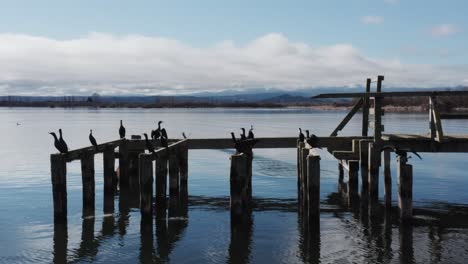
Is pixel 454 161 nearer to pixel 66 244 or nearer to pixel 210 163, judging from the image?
pixel 210 163


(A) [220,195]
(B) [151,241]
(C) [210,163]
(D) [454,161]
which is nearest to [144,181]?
(B) [151,241]

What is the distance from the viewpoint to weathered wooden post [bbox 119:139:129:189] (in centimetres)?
2266

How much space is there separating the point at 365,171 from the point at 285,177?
28.8ft

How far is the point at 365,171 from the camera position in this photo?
20.1 meters

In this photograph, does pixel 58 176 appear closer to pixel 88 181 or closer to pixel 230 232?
pixel 88 181

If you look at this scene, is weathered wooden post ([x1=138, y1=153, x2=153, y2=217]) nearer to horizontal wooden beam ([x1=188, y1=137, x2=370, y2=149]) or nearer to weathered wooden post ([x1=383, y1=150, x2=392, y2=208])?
horizontal wooden beam ([x1=188, y1=137, x2=370, y2=149])

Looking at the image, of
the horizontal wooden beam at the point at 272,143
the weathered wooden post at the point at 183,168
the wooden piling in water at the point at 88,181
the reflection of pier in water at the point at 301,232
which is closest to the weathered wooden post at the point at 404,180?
the reflection of pier in water at the point at 301,232

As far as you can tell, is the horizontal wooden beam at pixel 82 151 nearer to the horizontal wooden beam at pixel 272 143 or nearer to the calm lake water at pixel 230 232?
the calm lake water at pixel 230 232

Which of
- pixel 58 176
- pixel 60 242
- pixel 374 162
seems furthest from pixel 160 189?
pixel 374 162

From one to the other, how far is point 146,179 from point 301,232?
199 inches

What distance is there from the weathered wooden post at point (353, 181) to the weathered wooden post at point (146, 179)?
8.25m

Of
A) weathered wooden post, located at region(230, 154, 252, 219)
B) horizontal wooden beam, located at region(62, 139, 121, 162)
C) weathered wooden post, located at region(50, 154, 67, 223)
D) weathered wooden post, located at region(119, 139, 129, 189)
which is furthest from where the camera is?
weathered wooden post, located at region(119, 139, 129, 189)

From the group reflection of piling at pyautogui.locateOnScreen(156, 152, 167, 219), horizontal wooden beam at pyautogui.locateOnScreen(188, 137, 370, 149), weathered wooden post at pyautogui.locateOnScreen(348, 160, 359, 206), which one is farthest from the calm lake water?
horizontal wooden beam at pyautogui.locateOnScreen(188, 137, 370, 149)

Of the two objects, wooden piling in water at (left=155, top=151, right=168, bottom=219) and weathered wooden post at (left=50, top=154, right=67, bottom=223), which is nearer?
weathered wooden post at (left=50, top=154, right=67, bottom=223)
